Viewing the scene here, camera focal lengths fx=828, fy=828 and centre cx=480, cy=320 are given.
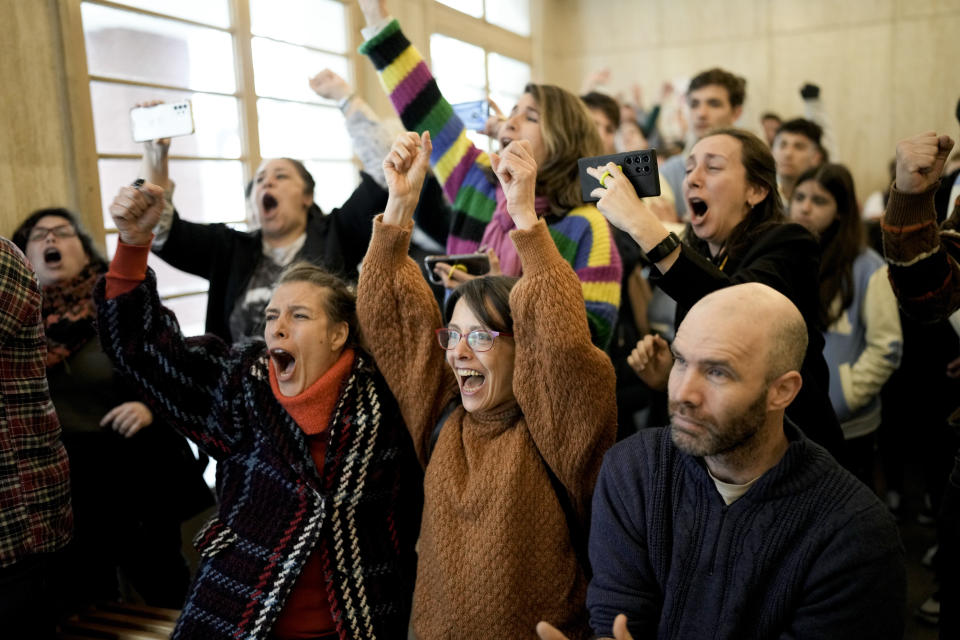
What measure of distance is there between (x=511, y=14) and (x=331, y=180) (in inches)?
120

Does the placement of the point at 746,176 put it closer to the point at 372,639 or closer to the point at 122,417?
the point at 372,639

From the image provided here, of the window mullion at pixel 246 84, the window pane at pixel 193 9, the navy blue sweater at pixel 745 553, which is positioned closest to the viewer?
the navy blue sweater at pixel 745 553

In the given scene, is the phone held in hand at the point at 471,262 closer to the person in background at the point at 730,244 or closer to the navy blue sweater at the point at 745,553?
the person in background at the point at 730,244

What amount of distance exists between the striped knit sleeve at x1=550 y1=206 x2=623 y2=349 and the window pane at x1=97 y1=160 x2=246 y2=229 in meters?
2.10

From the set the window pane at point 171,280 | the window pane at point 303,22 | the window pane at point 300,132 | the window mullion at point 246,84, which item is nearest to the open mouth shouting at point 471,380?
the window pane at point 171,280

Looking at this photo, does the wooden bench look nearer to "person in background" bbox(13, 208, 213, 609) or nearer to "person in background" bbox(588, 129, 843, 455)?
"person in background" bbox(13, 208, 213, 609)

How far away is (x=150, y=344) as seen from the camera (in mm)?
1920

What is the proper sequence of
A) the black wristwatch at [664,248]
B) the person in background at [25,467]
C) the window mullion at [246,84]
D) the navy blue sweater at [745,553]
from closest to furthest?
the navy blue sweater at [745,553], the black wristwatch at [664,248], the person in background at [25,467], the window mullion at [246,84]

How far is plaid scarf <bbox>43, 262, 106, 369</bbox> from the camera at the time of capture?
7.68 feet

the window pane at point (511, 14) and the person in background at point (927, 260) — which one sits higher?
the window pane at point (511, 14)

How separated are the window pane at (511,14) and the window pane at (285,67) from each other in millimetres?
2261

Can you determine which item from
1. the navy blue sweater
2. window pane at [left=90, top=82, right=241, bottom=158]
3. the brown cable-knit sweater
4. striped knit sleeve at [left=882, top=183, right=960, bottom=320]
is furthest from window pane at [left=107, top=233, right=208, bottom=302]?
striped knit sleeve at [left=882, top=183, right=960, bottom=320]

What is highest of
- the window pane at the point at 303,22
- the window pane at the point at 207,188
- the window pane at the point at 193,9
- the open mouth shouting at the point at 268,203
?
the window pane at the point at 303,22

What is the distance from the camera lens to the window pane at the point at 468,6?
592 centimetres
